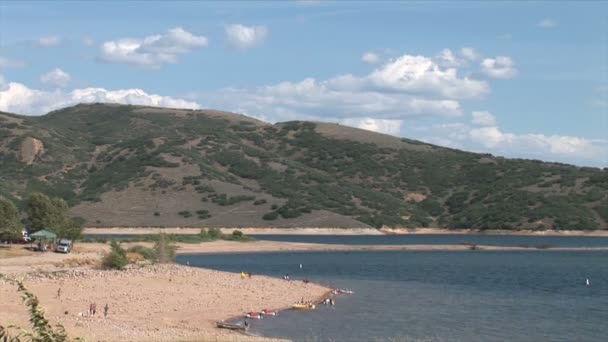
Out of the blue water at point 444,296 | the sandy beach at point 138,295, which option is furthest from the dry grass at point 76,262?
the blue water at point 444,296

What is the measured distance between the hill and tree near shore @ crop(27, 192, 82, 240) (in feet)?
180

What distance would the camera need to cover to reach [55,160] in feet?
573

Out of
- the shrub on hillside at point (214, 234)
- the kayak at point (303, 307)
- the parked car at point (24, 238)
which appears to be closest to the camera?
the kayak at point (303, 307)

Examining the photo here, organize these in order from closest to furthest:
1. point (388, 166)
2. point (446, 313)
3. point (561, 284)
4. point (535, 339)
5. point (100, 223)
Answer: point (535, 339), point (446, 313), point (561, 284), point (100, 223), point (388, 166)

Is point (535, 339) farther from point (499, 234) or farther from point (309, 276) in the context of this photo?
point (499, 234)

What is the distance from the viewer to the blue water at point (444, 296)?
38.3 meters

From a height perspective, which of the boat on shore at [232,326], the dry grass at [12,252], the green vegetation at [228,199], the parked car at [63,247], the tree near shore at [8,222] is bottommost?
the boat on shore at [232,326]

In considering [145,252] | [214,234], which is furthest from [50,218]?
[214,234]

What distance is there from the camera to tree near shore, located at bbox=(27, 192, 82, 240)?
75.8 m

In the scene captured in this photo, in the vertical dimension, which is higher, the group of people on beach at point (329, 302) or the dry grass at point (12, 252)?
the dry grass at point (12, 252)

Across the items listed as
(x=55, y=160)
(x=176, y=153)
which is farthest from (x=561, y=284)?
(x=55, y=160)

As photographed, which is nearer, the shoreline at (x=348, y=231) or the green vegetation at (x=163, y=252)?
the green vegetation at (x=163, y=252)

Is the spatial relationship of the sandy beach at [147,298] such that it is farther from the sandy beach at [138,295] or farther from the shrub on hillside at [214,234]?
the shrub on hillside at [214,234]

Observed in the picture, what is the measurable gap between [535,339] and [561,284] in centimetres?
3018
